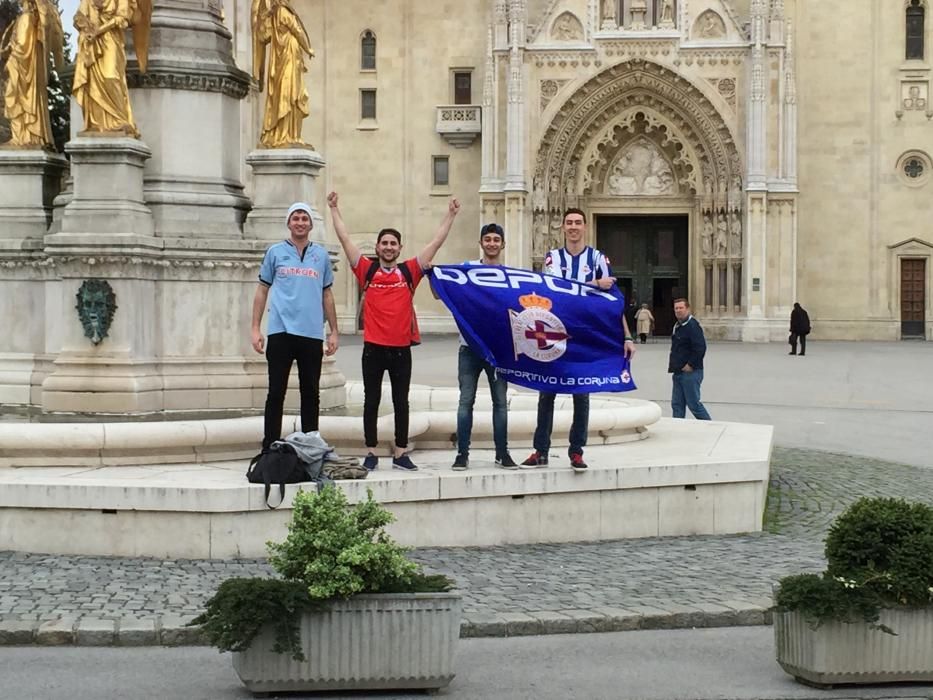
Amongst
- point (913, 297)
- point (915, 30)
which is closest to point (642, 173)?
point (913, 297)

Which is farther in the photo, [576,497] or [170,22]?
[170,22]

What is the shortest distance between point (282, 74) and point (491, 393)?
191 inches

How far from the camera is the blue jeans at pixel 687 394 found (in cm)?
→ 1731

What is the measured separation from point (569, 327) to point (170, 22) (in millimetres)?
5519

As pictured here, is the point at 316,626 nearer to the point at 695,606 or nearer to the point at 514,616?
the point at 514,616

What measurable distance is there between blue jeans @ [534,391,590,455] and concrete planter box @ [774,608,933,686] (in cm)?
388

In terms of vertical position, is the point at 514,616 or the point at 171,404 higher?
the point at 171,404

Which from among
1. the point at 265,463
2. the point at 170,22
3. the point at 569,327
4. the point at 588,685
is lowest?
the point at 588,685

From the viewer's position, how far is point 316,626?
6.23 meters

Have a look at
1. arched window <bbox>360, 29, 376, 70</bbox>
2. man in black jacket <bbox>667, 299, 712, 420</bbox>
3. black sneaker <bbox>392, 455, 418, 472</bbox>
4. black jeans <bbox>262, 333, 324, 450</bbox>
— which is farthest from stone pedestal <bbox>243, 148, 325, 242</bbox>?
arched window <bbox>360, 29, 376, 70</bbox>

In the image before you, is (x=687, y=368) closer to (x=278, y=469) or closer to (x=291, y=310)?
(x=291, y=310)

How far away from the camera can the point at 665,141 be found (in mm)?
51875

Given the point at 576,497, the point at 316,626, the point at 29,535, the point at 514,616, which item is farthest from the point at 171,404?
the point at 316,626

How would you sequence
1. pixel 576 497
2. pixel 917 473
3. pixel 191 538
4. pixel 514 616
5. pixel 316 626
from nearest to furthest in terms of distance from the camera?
pixel 316 626 → pixel 514 616 → pixel 191 538 → pixel 576 497 → pixel 917 473
